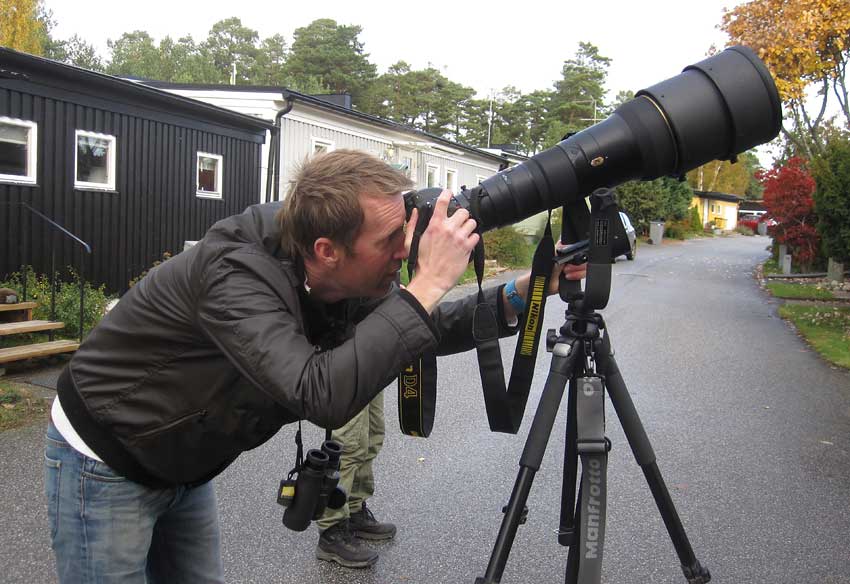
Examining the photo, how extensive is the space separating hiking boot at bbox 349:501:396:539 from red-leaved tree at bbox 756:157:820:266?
1982cm

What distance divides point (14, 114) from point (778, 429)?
9.12 metres

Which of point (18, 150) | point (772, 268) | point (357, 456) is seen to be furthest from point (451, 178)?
point (357, 456)

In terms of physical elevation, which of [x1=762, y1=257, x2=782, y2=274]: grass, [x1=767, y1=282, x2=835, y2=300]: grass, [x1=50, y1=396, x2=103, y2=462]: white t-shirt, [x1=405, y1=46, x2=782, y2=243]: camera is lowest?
[x1=767, y1=282, x2=835, y2=300]: grass

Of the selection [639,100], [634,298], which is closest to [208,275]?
[639,100]

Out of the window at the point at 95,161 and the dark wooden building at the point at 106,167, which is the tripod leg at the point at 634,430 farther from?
the window at the point at 95,161

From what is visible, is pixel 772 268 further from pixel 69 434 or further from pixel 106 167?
pixel 69 434

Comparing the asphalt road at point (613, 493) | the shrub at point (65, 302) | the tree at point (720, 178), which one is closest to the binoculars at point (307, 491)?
Answer: the asphalt road at point (613, 493)

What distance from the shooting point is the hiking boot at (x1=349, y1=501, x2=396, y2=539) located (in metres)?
3.79

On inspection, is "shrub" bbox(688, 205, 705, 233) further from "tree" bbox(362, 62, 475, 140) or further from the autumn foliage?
the autumn foliage

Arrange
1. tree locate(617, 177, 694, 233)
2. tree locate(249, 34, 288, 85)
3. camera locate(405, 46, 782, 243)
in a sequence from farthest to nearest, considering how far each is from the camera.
Result: tree locate(249, 34, 288, 85), tree locate(617, 177, 694, 233), camera locate(405, 46, 782, 243)

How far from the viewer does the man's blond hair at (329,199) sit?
1623 mm

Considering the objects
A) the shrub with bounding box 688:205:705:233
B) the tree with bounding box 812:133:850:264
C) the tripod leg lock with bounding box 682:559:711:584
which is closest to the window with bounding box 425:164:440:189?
the tree with bounding box 812:133:850:264

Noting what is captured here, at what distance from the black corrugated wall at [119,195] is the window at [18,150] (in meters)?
0.09

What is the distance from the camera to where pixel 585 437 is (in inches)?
86.0
